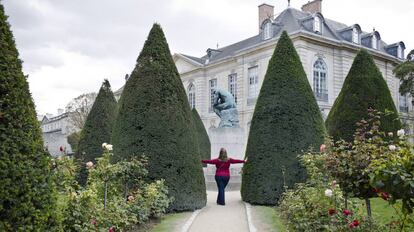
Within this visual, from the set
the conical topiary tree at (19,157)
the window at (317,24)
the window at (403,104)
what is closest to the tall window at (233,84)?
the window at (317,24)

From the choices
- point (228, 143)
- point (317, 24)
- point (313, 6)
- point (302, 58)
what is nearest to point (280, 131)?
point (228, 143)

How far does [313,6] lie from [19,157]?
3818cm

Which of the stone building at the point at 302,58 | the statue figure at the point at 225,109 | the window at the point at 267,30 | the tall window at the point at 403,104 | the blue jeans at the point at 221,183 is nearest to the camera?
the blue jeans at the point at 221,183

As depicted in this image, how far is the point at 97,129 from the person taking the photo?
15.7 meters

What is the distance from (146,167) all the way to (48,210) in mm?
5543

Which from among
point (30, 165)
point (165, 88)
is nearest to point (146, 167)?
point (165, 88)

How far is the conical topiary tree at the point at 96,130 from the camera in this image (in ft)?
50.4

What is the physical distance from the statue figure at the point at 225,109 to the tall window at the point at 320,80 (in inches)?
705

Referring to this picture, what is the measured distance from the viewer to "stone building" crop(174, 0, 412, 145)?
34.0 meters

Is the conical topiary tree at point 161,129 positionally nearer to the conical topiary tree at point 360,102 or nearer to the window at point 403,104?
the conical topiary tree at point 360,102

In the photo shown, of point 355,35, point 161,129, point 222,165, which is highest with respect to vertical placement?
point 355,35

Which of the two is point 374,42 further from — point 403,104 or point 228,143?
point 228,143

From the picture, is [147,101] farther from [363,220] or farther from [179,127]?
[363,220]

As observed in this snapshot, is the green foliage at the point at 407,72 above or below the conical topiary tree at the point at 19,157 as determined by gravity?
above
